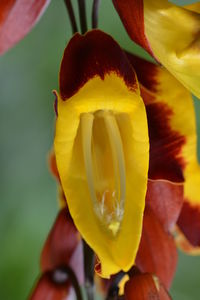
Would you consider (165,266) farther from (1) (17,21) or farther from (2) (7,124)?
(2) (7,124)

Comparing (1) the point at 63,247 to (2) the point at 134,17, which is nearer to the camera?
Answer: (2) the point at 134,17

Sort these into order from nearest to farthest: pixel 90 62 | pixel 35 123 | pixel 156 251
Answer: pixel 90 62 < pixel 156 251 < pixel 35 123

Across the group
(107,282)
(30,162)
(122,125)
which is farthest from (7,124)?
(122,125)

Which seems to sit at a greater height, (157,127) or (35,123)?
(157,127)

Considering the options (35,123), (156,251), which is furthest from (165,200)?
(35,123)

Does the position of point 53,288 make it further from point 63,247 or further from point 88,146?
point 88,146

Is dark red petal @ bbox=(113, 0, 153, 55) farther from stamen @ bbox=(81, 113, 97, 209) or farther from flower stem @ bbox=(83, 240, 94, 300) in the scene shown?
flower stem @ bbox=(83, 240, 94, 300)

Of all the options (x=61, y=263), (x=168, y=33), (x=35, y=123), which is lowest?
(x=35, y=123)
